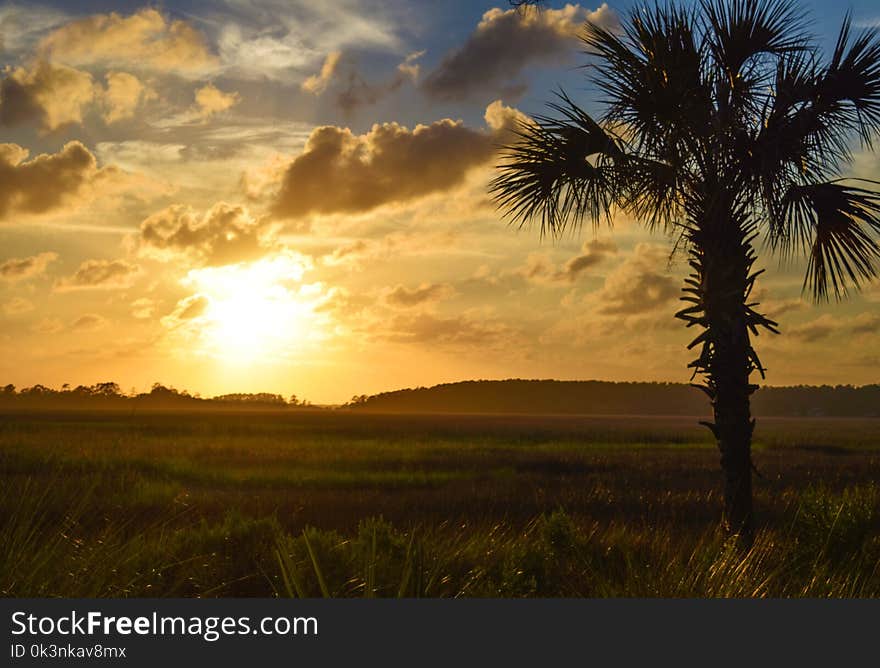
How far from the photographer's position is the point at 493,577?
848cm

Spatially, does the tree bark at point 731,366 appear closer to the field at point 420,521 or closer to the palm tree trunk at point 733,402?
the palm tree trunk at point 733,402

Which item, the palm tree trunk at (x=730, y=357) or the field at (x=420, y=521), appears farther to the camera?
the palm tree trunk at (x=730, y=357)

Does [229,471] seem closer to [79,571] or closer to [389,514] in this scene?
[389,514]

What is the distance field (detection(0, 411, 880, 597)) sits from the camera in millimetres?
6512

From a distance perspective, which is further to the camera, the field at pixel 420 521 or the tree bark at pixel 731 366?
the tree bark at pixel 731 366

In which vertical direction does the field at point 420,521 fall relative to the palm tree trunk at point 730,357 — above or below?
below

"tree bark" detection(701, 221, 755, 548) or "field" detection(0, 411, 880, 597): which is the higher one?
"tree bark" detection(701, 221, 755, 548)

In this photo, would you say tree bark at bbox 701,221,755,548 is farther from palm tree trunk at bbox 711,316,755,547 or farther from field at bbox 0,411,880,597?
field at bbox 0,411,880,597

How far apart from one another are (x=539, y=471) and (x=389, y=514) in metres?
12.7

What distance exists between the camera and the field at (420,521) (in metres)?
6.51

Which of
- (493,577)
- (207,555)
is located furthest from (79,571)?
(493,577)

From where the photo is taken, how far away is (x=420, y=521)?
15.5m

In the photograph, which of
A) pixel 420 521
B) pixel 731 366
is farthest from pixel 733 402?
pixel 420 521

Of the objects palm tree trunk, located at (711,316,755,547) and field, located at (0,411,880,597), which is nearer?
field, located at (0,411,880,597)
